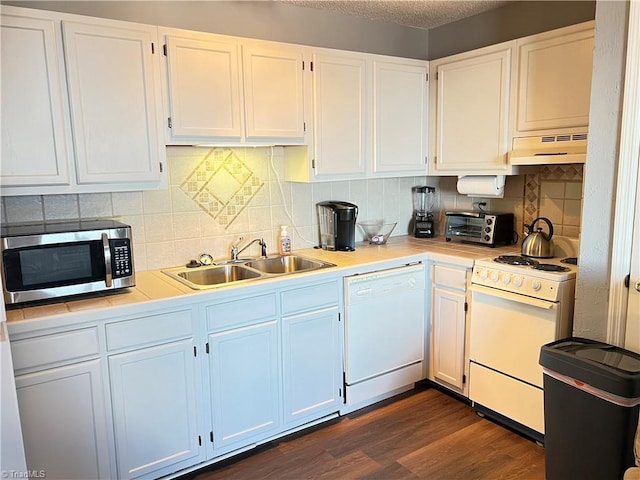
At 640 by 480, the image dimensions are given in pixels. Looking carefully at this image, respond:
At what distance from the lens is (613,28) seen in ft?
6.77

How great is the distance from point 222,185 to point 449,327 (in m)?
1.69

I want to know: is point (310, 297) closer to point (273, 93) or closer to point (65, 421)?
point (273, 93)

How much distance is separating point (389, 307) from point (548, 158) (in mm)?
1252

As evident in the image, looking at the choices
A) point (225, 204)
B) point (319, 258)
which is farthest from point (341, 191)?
point (225, 204)

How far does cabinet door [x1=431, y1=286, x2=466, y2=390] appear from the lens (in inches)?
117

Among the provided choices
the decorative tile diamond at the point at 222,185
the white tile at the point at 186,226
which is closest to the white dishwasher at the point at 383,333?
the decorative tile diamond at the point at 222,185

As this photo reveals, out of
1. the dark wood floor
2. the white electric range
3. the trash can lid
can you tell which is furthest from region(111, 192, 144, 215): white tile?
the trash can lid

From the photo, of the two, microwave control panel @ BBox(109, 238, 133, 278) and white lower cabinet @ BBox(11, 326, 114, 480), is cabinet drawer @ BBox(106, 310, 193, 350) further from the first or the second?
microwave control panel @ BBox(109, 238, 133, 278)

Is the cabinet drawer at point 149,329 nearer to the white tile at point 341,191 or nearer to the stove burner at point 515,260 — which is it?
the white tile at point 341,191

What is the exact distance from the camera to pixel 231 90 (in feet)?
8.36

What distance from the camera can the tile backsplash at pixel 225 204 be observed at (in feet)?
8.39

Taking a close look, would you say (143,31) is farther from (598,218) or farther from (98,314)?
(598,218)

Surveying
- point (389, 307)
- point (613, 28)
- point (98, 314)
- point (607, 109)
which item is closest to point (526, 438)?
point (389, 307)

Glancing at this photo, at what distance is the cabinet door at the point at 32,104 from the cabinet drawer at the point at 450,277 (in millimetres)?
2184
